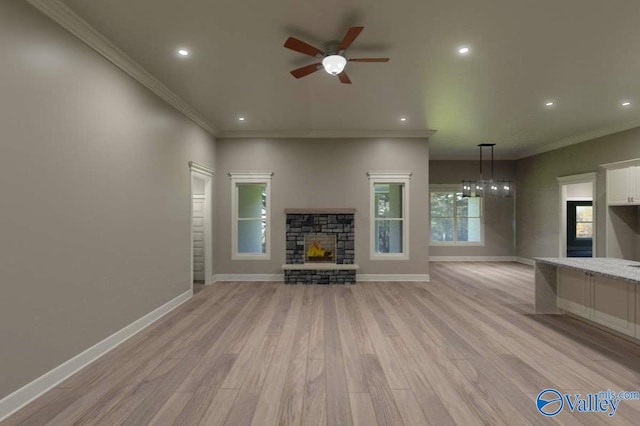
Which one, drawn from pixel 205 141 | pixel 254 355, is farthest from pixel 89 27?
pixel 254 355

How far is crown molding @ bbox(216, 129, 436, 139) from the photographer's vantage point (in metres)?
5.71

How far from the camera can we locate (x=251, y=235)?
6066mm

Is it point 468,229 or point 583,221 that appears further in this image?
point 468,229

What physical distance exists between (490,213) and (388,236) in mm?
4255

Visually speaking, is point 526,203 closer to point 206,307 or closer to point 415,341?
point 415,341

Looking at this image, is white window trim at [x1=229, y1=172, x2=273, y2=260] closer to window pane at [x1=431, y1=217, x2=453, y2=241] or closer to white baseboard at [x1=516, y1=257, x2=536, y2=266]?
window pane at [x1=431, y1=217, x2=453, y2=241]

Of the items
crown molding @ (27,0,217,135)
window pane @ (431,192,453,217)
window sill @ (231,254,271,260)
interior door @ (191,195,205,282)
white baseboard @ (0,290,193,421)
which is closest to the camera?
white baseboard @ (0,290,193,421)

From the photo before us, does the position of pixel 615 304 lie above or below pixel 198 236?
below

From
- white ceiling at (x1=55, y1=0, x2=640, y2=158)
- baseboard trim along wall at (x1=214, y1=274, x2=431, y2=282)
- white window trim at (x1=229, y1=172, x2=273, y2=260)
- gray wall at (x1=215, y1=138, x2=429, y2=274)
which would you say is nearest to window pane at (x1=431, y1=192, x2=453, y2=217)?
gray wall at (x1=215, y1=138, x2=429, y2=274)

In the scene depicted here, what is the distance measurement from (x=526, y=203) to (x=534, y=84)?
215 inches

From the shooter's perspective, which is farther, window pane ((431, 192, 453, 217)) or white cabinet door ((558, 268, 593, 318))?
window pane ((431, 192, 453, 217))

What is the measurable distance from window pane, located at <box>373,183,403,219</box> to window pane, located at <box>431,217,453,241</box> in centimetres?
309

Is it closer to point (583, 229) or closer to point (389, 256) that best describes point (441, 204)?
point (583, 229)

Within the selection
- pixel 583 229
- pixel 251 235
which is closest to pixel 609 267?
pixel 583 229
